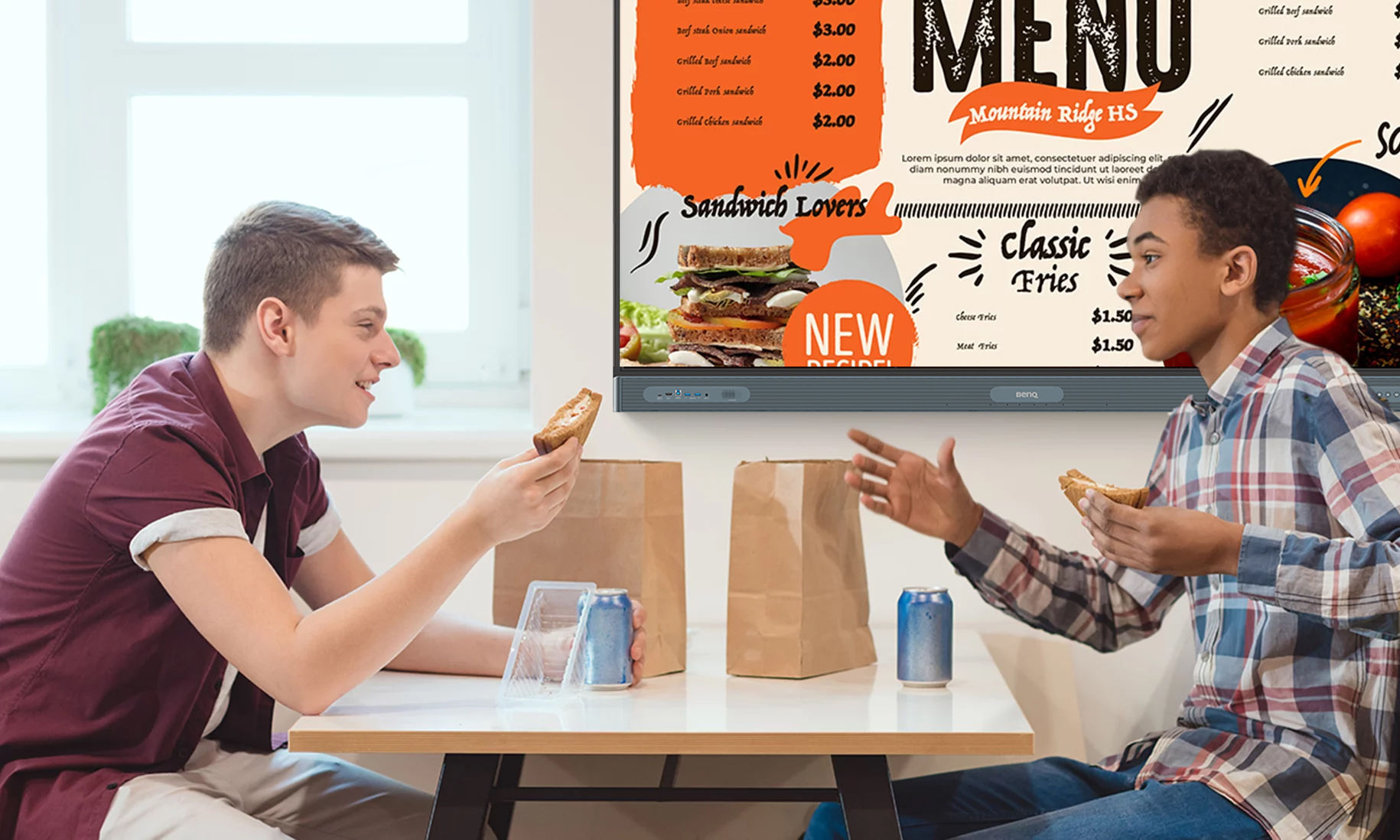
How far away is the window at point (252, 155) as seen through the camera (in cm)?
266

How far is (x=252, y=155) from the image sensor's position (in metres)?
2.72

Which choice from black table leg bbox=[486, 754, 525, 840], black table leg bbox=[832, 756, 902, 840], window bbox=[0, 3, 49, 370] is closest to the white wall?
black table leg bbox=[486, 754, 525, 840]

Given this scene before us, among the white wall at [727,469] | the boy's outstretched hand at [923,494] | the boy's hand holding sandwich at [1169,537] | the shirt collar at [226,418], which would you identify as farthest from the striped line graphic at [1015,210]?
the shirt collar at [226,418]

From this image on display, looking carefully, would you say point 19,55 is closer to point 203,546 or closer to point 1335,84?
point 203,546

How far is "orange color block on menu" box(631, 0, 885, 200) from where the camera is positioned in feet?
7.05

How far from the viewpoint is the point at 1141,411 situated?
217cm

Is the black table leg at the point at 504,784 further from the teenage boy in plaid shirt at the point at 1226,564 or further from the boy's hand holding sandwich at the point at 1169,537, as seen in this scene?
the boy's hand holding sandwich at the point at 1169,537

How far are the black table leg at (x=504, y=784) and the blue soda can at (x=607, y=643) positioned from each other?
1.32 ft

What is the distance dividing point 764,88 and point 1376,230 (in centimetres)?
110

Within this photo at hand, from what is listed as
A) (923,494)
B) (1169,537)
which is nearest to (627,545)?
(923,494)

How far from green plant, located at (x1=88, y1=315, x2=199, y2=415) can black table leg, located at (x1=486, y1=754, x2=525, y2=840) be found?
1.18m

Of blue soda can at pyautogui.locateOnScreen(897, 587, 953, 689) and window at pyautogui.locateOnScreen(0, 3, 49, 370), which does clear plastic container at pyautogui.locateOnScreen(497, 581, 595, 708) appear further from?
window at pyautogui.locateOnScreen(0, 3, 49, 370)

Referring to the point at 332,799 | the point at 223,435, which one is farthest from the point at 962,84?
the point at 332,799

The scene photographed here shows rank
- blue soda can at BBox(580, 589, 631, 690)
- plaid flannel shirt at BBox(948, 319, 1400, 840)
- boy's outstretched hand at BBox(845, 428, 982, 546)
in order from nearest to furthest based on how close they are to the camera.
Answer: plaid flannel shirt at BBox(948, 319, 1400, 840)
blue soda can at BBox(580, 589, 631, 690)
boy's outstretched hand at BBox(845, 428, 982, 546)
